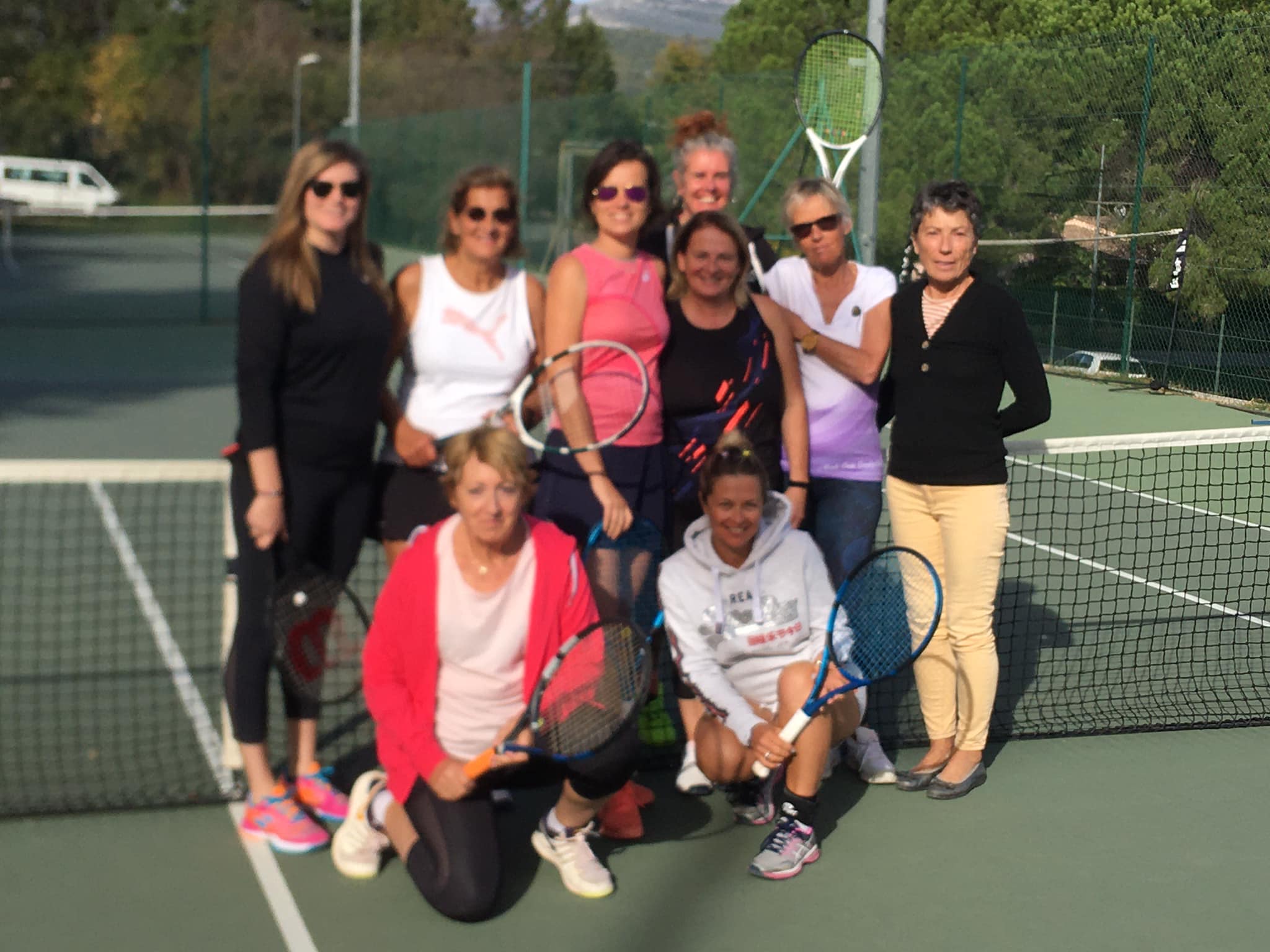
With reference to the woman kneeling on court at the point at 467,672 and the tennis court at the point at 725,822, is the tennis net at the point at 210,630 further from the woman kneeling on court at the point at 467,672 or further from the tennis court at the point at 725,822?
the woman kneeling on court at the point at 467,672

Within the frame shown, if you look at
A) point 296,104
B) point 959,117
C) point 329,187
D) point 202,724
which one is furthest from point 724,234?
point 296,104

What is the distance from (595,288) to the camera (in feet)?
13.7

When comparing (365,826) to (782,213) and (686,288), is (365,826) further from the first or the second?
(782,213)

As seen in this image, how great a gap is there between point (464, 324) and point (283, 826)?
1413 mm

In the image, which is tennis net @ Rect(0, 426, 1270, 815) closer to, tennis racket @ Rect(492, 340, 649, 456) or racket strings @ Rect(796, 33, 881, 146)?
tennis racket @ Rect(492, 340, 649, 456)

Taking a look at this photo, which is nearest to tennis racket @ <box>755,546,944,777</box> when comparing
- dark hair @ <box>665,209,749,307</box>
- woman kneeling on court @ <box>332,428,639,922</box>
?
woman kneeling on court @ <box>332,428,639,922</box>

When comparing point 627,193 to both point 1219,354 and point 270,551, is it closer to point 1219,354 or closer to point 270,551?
point 270,551

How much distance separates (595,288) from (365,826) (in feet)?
5.01

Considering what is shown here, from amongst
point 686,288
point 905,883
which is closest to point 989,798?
point 905,883

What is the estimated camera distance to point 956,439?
4492 mm

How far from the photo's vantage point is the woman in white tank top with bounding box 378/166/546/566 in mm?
4090

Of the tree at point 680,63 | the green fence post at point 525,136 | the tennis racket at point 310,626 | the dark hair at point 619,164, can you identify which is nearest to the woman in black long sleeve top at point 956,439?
the dark hair at point 619,164

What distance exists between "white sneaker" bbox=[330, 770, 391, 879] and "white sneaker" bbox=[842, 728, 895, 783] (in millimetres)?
1488

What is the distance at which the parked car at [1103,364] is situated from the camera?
14.6 m
